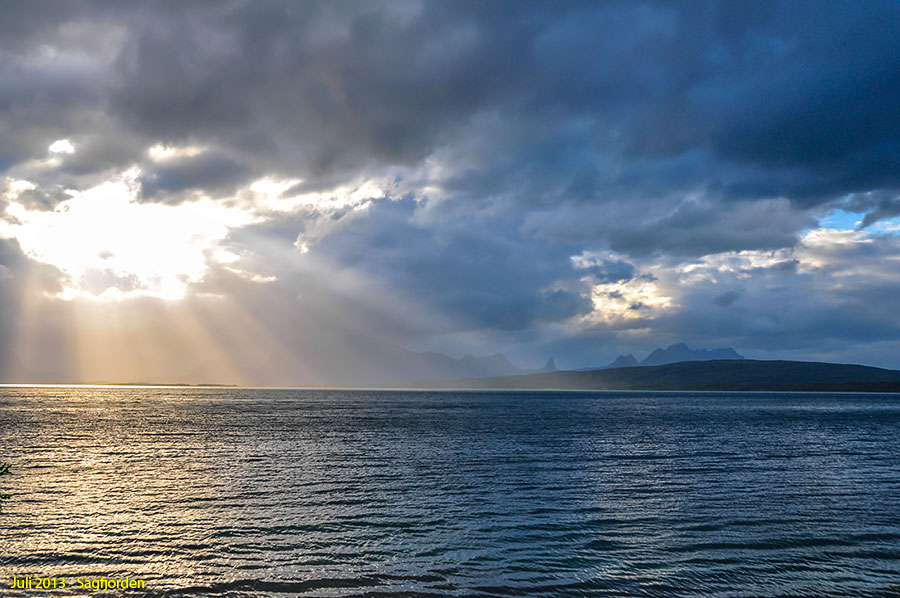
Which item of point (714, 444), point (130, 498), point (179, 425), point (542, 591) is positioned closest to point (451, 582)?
point (542, 591)

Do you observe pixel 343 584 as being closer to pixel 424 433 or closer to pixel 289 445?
pixel 289 445

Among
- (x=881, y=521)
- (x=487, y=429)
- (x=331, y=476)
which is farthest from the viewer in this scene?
(x=487, y=429)

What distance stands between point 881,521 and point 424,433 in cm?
6672

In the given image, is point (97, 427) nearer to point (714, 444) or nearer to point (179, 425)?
point (179, 425)

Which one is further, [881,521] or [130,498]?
[130,498]

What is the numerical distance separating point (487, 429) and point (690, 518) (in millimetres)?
68153

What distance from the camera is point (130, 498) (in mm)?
40188

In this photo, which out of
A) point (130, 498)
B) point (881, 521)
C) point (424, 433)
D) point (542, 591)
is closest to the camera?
point (542, 591)

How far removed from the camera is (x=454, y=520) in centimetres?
3472

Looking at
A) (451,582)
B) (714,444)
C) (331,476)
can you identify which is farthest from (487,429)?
(451,582)

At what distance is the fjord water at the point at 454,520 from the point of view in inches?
978

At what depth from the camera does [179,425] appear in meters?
106

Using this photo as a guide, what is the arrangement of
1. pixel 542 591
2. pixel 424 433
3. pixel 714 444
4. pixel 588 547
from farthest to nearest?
pixel 424 433 < pixel 714 444 < pixel 588 547 < pixel 542 591

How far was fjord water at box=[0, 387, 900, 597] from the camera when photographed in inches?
978
